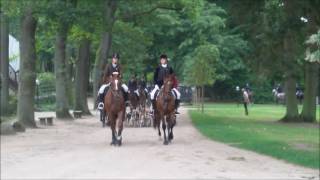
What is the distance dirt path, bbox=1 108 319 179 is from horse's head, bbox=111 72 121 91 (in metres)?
1.81

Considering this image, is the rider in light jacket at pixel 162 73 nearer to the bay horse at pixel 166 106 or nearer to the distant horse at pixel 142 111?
the bay horse at pixel 166 106

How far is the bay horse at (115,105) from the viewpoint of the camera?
22.8 metres

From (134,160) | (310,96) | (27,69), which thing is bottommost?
(134,160)

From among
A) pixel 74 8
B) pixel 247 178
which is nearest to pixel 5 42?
pixel 74 8

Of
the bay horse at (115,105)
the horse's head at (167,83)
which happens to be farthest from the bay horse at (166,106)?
the bay horse at (115,105)

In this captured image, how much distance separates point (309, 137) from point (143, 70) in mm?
45976

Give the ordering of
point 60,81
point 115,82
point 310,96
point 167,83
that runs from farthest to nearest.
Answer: point 310,96
point 60,81
point 167,83
point 115,82

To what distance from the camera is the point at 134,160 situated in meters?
18.3

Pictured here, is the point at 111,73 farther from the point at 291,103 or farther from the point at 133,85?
the point at 291,103

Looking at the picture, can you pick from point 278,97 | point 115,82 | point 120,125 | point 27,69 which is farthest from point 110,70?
point 278,97

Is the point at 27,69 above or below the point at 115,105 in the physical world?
above

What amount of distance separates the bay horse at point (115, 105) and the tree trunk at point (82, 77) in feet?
84.0

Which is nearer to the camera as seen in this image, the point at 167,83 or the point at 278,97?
the point at 167,83

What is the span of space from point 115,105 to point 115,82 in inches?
30.8
